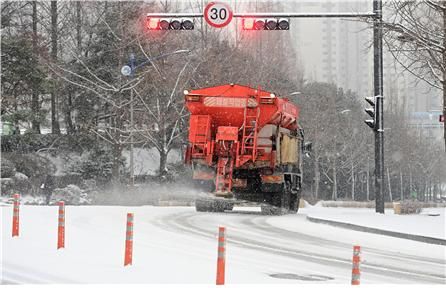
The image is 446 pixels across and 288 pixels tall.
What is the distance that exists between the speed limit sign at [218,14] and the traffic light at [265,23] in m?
0.62

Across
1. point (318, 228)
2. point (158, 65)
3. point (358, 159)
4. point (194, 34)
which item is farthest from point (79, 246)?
point (358, 159)

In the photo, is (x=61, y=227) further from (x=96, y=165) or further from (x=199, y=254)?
(x=96, y=165)

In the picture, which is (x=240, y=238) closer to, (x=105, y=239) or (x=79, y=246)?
(x=105, y=239)

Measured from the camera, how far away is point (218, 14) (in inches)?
804

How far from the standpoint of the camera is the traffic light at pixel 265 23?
20.5 meters

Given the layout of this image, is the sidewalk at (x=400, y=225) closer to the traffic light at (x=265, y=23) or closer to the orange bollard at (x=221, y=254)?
the traffic light at (x=265, y=23)

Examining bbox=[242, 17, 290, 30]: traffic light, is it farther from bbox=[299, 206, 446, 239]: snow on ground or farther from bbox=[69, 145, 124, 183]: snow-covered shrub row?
bbox=[69, 145, 124, 183]: snow-covered shrub row

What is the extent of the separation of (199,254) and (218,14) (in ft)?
26.0

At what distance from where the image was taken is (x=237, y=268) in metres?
12.7

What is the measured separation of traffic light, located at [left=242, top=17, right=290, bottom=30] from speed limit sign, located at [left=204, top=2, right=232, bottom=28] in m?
0.62

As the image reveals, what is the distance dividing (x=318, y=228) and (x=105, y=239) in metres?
7.76

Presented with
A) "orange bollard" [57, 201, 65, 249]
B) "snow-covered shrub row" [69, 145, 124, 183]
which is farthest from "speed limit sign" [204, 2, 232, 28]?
"snow-covered shrub row" [69, 145, 124, 183]

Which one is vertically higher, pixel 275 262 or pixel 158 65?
pixel 158 65

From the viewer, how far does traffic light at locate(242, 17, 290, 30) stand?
809 inches
